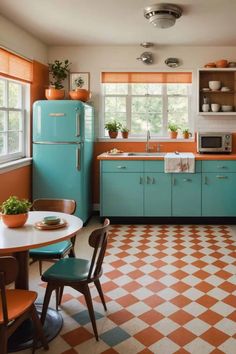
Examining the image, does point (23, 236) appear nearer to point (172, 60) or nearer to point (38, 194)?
point (38, 194)

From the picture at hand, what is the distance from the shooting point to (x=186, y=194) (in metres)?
5.30

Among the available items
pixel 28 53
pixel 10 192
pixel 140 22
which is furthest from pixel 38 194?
pixel 140 22

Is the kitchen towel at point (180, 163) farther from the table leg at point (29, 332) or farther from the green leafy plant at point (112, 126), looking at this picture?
the table leg at point (29, 332)

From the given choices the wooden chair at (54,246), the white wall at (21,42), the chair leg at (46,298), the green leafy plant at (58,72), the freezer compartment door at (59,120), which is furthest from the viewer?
the green leafy plant at (58,72)

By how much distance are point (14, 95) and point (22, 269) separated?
286 cm

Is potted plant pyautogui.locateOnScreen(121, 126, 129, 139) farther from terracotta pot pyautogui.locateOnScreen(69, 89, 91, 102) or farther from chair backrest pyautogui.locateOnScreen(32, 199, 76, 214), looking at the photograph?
chair backrest pyautogui.locateOnScreen(32, 199, 76, 214)

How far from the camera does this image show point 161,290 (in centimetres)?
327

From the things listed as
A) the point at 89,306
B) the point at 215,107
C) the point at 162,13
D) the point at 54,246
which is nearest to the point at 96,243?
the point at 89,306

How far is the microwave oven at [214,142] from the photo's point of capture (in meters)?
5.54

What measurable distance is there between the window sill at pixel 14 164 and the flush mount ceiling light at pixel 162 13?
7.36ft

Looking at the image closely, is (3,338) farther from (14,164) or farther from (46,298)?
(14,164)

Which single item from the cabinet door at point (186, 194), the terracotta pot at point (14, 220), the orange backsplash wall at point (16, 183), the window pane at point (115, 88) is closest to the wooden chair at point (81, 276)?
the terracotta pot at point (14, 220)

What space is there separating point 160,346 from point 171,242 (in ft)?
7.24

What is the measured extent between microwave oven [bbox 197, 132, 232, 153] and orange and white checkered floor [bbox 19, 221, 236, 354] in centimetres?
144
